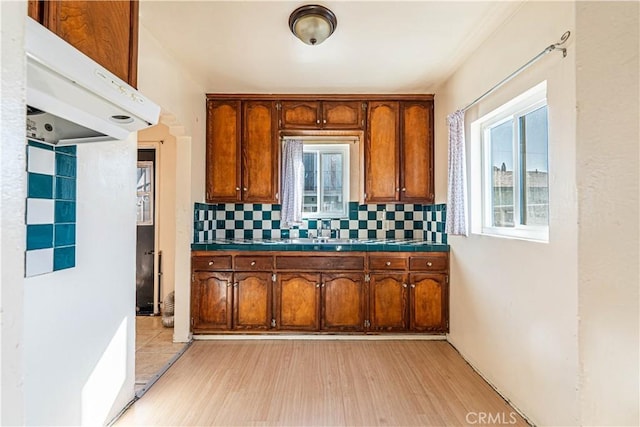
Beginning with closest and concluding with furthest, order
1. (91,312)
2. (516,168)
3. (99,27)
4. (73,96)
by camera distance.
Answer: (73,96) → (99,27) → (91,312) → (516,168)

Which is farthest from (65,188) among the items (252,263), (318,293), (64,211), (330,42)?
(318,293)

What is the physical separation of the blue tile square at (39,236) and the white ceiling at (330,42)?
1.45 m

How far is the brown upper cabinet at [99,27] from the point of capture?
95 cm

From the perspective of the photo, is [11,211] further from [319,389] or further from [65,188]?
[319,389]

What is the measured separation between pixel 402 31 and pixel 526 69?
84cm

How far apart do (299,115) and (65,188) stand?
233cm

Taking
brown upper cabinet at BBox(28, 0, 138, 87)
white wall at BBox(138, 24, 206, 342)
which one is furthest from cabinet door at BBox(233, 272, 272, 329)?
brown upper cabinet at BBox(28, 0, 138, 87)

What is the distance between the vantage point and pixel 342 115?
3.45 meters

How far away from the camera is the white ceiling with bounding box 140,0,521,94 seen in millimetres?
2025

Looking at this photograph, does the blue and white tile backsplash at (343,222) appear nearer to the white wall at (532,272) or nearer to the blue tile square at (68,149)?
the white wall at (532,272)

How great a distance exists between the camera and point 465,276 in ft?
9.17

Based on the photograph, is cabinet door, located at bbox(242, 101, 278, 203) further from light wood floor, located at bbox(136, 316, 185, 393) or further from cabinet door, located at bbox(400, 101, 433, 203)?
light wood floor, located at bbox(136, 316, 185, 393)

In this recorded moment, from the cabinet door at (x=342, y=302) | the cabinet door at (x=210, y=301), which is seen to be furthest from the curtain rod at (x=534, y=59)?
the cabinet door at (x=210, y=301)

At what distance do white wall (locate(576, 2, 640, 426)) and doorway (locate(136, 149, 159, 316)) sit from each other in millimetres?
4107
